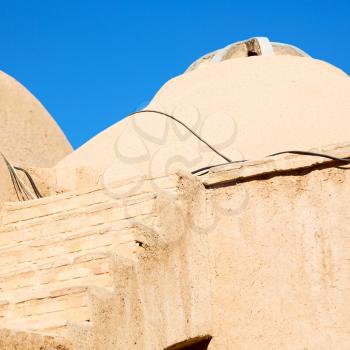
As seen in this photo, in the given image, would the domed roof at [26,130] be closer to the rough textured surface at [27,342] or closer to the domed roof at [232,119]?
the domed roof at [232,119]

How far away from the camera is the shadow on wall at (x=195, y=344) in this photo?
6198mm

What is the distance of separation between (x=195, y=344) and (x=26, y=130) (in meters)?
4.65

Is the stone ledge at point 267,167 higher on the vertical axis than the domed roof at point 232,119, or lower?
lower

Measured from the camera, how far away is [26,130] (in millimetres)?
10305

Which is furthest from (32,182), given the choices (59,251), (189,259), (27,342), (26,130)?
(27,342)

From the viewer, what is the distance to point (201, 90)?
35.3 feet

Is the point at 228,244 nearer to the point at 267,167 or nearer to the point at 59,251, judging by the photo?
the point at 267,167

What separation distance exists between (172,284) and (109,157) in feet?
13.0

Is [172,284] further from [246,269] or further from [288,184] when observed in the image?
[288,184]

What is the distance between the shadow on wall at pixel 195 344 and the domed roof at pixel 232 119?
243 cm

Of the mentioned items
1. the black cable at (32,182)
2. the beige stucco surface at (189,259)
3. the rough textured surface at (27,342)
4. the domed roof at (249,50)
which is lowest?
the rough textured surface at (27,342)

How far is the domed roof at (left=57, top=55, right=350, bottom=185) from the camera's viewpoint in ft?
29.6

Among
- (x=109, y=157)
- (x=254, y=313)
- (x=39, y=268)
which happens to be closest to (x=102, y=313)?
(x=39, y=268)

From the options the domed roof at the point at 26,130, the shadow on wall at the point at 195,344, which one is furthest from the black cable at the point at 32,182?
the shadow on wall at the point at 195,344
